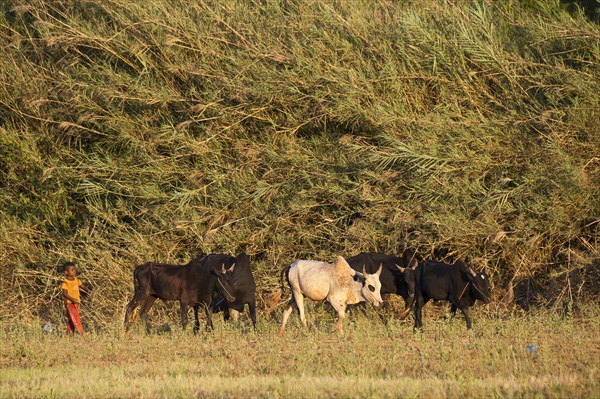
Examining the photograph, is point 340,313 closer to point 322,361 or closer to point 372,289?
point 372,289

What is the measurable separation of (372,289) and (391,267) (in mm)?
748

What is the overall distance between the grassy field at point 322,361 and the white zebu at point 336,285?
1.22 feet

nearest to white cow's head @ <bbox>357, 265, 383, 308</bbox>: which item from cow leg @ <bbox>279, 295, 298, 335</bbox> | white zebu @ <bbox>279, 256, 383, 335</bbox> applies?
white zebu @ <bbox>279, 256, 383, 335</bbox>

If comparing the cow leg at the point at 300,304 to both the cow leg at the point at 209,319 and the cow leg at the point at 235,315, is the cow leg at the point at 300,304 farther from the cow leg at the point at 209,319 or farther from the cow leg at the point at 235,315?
the cow leg at the point at 235,315

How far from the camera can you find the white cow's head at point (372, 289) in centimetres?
1345

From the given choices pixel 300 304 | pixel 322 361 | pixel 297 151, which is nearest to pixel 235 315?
pixel 300 304

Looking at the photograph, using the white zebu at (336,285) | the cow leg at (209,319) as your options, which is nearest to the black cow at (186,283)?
the cow leg at (209,319)

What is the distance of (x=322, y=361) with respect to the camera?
10.7 metres

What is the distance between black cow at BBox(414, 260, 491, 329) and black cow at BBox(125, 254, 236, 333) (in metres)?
2.47

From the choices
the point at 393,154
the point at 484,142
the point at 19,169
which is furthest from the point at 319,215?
the point at 19,169

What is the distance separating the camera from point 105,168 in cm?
1634

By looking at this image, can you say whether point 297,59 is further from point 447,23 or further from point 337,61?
point 447,23

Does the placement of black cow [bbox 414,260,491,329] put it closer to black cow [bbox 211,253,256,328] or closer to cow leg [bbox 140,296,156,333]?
black cow [bbox 211,253,256,328]

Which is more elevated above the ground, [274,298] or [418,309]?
[418,309]
